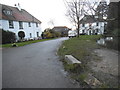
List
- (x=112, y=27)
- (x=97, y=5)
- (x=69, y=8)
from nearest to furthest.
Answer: (x=112, y=27)
(x=97, y=5)
(x=69, y=8)

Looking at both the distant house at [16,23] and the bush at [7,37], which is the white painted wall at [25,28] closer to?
the distant house at [16,23]

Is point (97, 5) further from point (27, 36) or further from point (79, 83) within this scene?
point (27, 36)

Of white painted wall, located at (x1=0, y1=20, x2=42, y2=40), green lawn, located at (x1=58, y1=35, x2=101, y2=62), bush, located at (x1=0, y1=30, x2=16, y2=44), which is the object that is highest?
white painted wall, located at (x1=0, y1=20, x2=42, y2=40)

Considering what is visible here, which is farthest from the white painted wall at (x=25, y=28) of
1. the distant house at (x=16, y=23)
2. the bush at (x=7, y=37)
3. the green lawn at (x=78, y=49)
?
the green lawn at (x=78, y=49)

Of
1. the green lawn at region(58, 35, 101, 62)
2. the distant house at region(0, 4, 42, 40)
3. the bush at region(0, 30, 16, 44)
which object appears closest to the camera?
the green lawn at region(58, 35, 101, 62)

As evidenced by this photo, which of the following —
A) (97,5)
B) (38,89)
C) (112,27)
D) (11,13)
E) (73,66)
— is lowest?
(38,89)

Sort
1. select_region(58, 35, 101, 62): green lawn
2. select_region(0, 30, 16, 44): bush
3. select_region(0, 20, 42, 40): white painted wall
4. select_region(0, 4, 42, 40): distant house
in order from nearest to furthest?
select_region(58, 35, 101, 62): green lawn
select_region(0, 30, 16, 44): bush
select_region(0, 20, 42, 40): white painted wall
select_region(0, 4, 42, 40): distant house

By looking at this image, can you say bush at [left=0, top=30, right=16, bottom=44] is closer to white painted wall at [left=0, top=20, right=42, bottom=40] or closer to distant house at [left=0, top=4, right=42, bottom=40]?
distant house at [left=0, top=4, right=42, bottom=40]

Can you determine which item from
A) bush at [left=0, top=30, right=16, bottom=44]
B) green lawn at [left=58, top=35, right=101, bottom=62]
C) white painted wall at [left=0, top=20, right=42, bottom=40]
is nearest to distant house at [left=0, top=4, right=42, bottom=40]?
white painted wall at [left=0, top=20, right=42, bottom=40]

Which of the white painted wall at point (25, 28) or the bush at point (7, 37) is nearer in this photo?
the bush at point (7, 37)

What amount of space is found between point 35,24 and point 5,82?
28.0 metres

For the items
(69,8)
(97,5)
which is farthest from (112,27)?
(69,8)

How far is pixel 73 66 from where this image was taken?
469 centimetres

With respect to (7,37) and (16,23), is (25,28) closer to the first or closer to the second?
(16,23)
